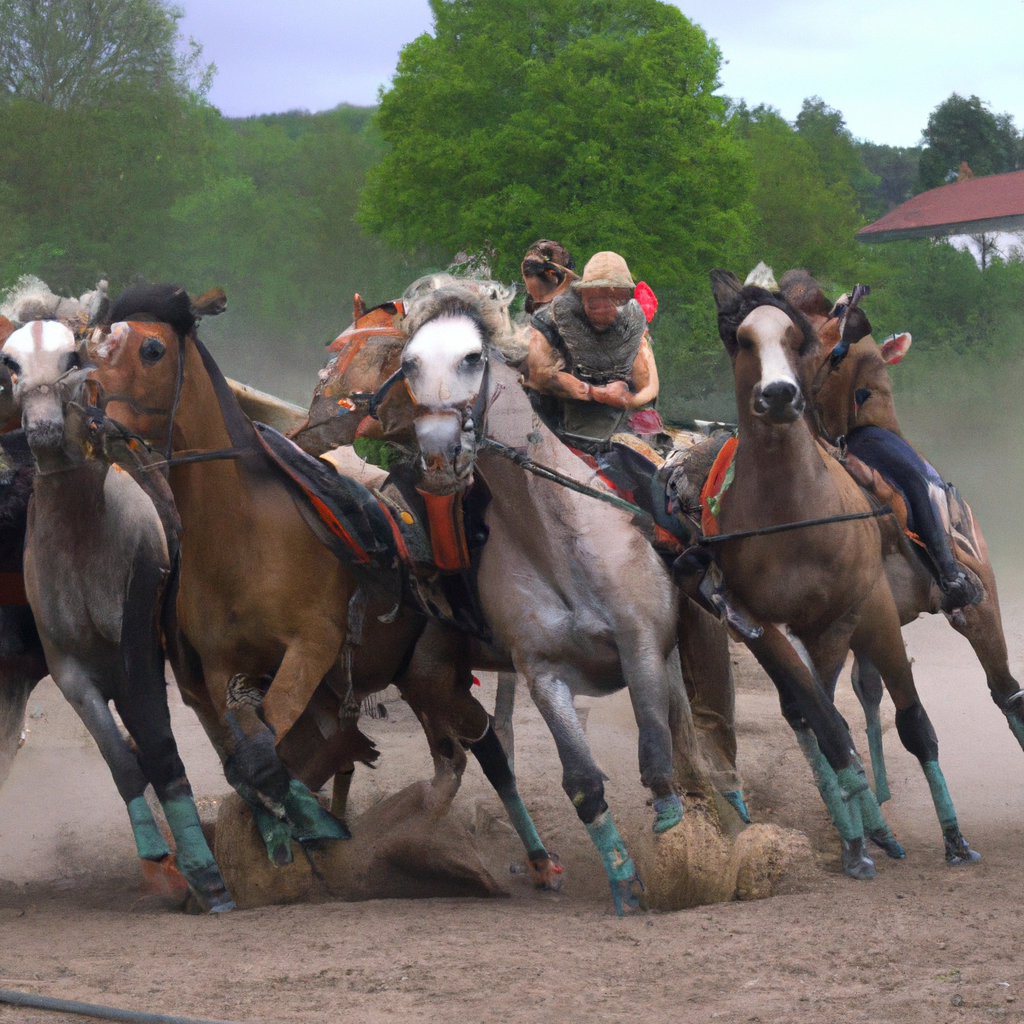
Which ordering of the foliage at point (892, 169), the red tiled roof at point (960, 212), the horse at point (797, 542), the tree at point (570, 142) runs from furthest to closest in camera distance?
1. the foliage at point (892, 169)
2. the red tiled roof at point (960, 212)
3. the tree at point (570, 142)
4. the horse at point (797, 542)

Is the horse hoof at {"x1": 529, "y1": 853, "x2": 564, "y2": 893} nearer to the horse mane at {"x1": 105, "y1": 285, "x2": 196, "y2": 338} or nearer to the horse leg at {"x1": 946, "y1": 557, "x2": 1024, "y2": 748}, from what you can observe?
the horse leg at {"x1": 946, "y1": 557, "x2": 1024, "y2": 748}

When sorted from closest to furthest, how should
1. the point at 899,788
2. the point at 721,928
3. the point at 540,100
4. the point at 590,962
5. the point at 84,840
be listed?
the point at 590,962
the point at 721,928
the point at 84,840
the point at 899,788
the point at 540,100

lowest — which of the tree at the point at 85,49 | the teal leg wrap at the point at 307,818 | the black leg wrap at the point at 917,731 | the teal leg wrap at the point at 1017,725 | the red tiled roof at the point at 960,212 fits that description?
the teal leg wrap at the point at 1017,725

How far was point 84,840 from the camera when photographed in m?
7.27

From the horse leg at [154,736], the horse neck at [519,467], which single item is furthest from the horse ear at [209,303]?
the horse neck at [519,467]

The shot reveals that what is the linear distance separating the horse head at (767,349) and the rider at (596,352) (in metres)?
0.81

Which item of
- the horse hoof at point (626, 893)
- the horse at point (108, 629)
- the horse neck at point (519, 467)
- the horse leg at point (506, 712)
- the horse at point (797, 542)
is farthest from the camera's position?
the horse leg at point (506, 712)

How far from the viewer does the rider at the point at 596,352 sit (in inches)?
237

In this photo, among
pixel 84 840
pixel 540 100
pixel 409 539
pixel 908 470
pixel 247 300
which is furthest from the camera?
pixel 247 300

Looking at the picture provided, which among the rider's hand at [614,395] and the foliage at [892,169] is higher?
the foliage at [892,169]

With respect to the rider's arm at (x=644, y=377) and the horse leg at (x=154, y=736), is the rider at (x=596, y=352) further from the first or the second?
the horse leg at (x=154, y=736)

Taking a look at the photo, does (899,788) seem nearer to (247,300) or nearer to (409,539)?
(409,539)

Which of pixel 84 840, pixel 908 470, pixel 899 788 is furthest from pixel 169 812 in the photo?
pixel 899 788

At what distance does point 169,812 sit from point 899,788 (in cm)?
448
